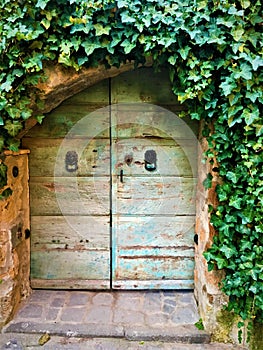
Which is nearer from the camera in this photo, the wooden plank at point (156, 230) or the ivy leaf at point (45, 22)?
the ivy leaf at point (45, 22)

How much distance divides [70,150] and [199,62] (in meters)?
1.04

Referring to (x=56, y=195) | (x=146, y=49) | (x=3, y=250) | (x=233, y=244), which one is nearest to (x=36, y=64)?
(x=146, y=49)

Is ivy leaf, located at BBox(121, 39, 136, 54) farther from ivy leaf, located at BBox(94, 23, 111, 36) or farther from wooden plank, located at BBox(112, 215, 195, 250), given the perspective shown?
wooden plank, located at BBox(112, 215, 195, 250)

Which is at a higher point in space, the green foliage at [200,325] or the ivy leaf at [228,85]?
the ivy leaf at [228,85]

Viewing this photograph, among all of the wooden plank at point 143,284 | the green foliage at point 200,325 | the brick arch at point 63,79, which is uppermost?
the brick arch at point 63,79

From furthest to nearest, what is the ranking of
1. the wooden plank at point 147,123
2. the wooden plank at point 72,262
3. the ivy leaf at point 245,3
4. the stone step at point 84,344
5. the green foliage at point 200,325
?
1. the wooden plank at point 72,262
2. the wooden plank at point 147,123
3. the green foliage at point 200,325
4. the stone step at point 84,344
5. the ivy leaf at point 245,3

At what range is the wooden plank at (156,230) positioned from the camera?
2.18 m

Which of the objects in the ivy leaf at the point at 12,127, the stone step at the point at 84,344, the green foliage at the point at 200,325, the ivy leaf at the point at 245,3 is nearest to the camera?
the ivy leaf at the point at 245,3

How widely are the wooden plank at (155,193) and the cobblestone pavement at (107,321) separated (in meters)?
0.63

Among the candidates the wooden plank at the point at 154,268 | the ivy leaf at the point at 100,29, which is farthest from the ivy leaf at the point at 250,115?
the wooden plank at the point at 154,268

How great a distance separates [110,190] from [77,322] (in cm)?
86

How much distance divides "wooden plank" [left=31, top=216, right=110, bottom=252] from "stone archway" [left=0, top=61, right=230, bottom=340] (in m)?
0.24

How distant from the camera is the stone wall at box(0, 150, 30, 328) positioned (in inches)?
74.0

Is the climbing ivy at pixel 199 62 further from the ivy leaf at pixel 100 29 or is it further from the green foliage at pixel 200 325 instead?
the green foliage at pixel 200 325
